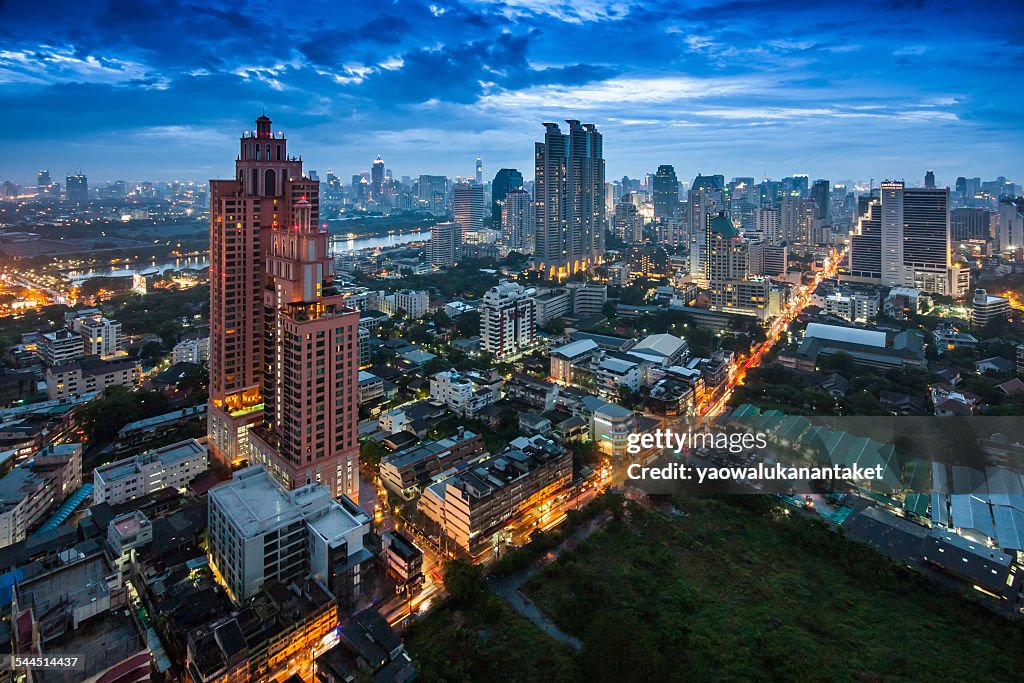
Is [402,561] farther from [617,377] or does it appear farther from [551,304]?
[551,304]

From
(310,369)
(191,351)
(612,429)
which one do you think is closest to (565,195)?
(191,351)

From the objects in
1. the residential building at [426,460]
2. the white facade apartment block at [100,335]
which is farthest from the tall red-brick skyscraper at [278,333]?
the white facade apartment block at [100,335]

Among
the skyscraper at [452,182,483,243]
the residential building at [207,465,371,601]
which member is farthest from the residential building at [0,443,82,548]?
the skyscraper at [452,182,483,243]

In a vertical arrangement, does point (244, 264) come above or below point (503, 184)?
below

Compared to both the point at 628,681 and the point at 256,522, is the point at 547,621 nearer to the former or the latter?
the point at 628,681

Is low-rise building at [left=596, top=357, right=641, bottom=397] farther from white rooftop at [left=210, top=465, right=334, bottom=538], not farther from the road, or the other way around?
white rooftop at [left=210, top=465, right=334, bottom=538]

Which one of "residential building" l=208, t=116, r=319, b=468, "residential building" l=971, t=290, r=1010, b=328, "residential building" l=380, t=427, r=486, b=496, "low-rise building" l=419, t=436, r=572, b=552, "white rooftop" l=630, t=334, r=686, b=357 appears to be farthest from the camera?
"residential building" l=971, t=290, r=1010, b=328
